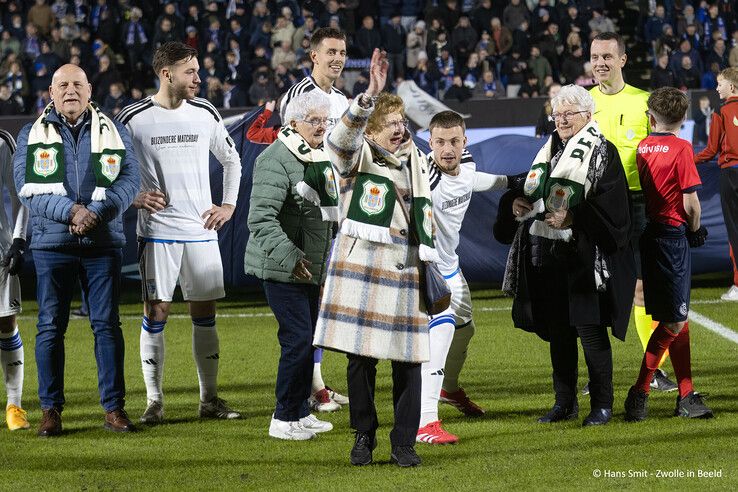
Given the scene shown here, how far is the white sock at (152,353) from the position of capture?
21.4ft

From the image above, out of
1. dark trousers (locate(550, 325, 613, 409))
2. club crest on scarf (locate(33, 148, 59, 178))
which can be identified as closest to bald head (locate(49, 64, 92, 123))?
club crest on scarf (locate(33, 148, 59, 178))

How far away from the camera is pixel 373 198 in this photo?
16.6ft

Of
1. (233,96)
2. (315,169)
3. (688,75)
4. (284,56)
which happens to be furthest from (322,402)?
(688,75)

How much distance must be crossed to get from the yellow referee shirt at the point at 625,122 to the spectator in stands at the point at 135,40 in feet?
53.3

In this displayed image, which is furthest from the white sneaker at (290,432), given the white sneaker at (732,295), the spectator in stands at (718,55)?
the spectator in stands at (718,55)

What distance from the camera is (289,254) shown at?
18.1 feet

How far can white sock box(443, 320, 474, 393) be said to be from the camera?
6.42 meters

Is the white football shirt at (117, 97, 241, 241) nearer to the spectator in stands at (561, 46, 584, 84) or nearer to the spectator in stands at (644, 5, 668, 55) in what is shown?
the spectator in stands at (561, 46, 584, 84)

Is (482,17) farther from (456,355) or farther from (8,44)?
(456,355)

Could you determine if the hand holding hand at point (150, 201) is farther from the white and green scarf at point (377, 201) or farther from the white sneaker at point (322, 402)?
the white and green scarf at point (377, 201)

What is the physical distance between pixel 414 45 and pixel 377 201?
1778 cm

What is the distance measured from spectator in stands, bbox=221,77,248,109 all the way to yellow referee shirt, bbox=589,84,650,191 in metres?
13.9

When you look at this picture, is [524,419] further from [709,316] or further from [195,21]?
[195,21]

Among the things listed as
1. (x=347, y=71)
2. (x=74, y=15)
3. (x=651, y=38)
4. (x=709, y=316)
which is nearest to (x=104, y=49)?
(x=74, y=15)
